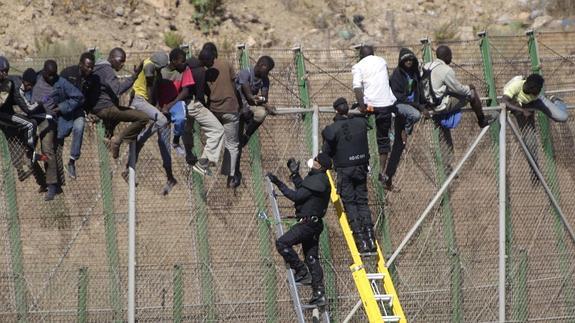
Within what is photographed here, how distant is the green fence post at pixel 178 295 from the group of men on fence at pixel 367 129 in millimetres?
1680

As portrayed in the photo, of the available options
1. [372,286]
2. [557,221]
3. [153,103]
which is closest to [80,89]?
[153,103]

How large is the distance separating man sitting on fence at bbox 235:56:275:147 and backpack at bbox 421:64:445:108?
237cm

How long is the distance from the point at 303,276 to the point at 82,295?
3.17 meters

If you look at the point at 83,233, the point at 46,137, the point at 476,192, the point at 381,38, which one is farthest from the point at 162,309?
the point at 381,38

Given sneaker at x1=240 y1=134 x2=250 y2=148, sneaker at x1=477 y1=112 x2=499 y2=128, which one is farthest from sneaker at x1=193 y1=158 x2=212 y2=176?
sneaker at x1=477 y1=112 x2=499 y2=128

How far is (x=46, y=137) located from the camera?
18.0 meters

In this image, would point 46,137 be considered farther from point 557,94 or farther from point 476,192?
point 557,94

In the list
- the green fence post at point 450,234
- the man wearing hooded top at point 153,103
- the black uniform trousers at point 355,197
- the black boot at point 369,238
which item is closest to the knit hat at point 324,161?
the black uniform trousers at point 355,197

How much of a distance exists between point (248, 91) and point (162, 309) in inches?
133

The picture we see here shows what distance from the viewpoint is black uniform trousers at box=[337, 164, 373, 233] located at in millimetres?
18406

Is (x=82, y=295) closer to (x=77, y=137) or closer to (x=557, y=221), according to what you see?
(x=77, y=137)

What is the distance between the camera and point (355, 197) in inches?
727

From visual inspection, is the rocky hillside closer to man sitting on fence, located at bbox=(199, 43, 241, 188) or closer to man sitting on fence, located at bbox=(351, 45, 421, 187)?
man sitting on fence, located at bbox=(199, 43, 241, 188)

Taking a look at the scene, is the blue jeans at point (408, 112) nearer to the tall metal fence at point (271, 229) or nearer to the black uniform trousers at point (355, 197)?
the tall metal fence at point (271, 229)
